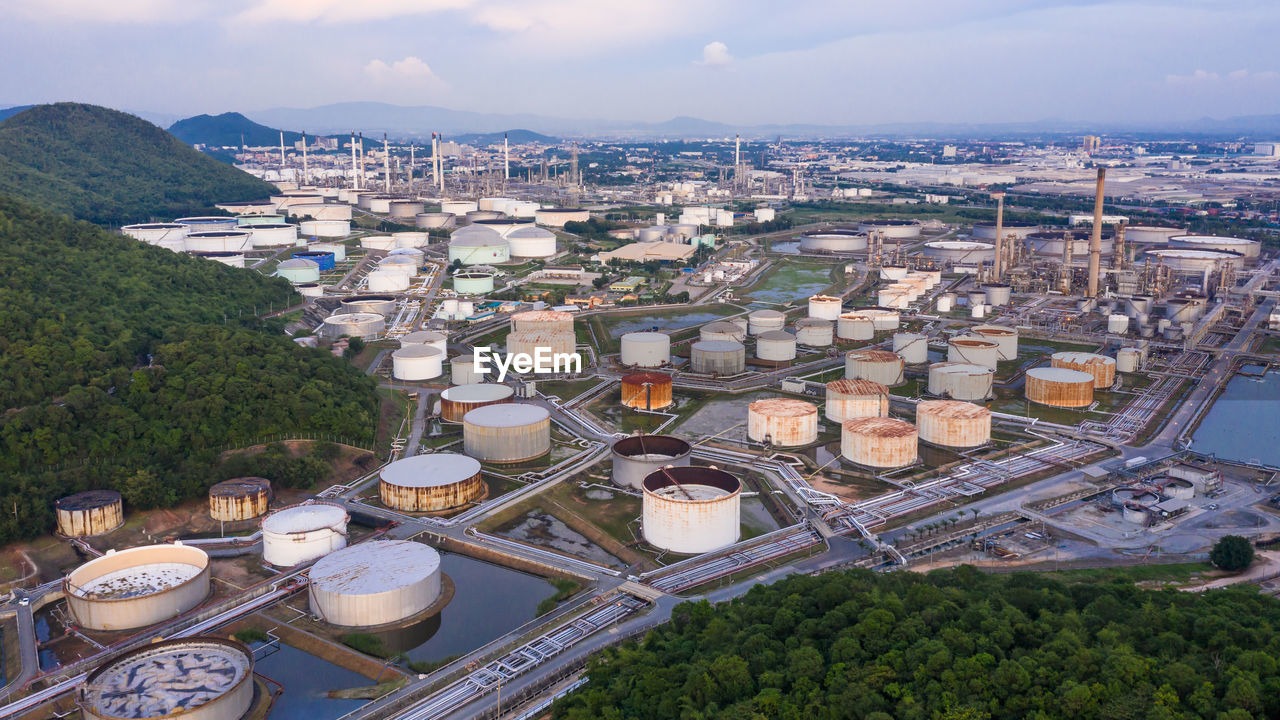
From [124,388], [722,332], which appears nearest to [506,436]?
[124,388]

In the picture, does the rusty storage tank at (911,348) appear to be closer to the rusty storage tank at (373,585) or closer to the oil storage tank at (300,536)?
the rusty storage tank at (373,585)

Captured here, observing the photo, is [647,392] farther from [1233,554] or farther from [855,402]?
[1233,554]

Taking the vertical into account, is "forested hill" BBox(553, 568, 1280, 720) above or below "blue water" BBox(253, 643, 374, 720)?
above

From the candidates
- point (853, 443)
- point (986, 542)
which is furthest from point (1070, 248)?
point (986, 542)

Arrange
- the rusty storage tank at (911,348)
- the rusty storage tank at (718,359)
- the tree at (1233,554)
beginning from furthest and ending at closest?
the rusty storage tank at (911,348)
the rusty storage tank at (718,359)
the tree at (1233,554)

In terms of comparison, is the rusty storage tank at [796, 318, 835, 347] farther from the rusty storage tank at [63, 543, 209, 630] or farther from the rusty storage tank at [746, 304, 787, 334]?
the rusty storage tank at [63, 543, 209, 630]

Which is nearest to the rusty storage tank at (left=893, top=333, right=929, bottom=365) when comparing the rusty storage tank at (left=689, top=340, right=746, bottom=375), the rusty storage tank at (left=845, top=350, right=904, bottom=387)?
the rusty storage tank at (left=845, top=350, right=904, bottom=387)
